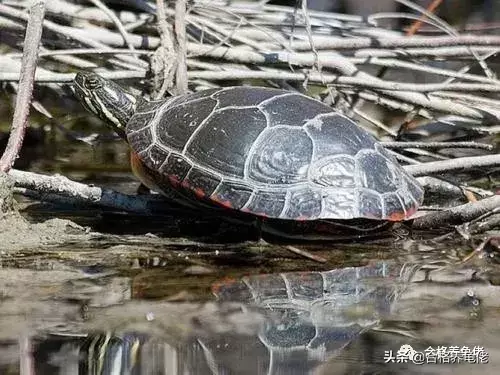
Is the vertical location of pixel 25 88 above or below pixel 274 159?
above

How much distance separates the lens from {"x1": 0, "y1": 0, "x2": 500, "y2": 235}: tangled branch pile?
15.4ft

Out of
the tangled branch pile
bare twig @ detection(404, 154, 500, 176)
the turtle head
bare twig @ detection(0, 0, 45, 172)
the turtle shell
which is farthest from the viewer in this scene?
the tangled branch pile

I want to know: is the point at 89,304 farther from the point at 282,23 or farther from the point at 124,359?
the point at 282,23

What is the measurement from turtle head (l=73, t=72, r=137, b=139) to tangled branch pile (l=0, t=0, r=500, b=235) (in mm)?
238

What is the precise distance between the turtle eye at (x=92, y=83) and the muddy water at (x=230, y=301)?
55cm

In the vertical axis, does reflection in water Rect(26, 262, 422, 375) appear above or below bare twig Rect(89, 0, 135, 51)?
below

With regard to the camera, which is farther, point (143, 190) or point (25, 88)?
point (143, 190)

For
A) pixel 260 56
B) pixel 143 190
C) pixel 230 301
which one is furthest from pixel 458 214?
pixel 260 56

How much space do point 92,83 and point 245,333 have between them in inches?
77.6

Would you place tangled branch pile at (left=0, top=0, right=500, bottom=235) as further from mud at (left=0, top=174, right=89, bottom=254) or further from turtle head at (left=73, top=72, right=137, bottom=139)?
mud at (left=0, top=174, right=89, bottom=254)

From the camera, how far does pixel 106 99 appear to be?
4.28 m

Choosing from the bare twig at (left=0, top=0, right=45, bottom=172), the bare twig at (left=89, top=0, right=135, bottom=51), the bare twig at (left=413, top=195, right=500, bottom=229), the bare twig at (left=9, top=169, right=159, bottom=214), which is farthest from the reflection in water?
the bare twig at (left=89, top=0, right=135, bottom=51)

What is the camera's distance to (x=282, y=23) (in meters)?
5.32

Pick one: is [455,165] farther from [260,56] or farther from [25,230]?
[25,230]
